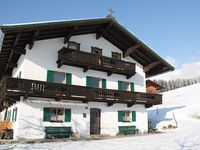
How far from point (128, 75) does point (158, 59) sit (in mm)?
3796

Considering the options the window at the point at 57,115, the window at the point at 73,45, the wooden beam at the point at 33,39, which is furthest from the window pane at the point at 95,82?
the wooden beam at the point at 33,39

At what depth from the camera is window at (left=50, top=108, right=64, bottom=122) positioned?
1925cm

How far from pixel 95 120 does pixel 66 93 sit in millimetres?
4494

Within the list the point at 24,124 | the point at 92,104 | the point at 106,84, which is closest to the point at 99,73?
the point at 106,84

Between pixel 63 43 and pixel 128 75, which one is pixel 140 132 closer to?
pixel 128 75

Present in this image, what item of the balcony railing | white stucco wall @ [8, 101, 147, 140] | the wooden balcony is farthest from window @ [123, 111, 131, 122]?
the wooden balcony

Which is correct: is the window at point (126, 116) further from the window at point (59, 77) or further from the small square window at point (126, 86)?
the window at point (59, 77)

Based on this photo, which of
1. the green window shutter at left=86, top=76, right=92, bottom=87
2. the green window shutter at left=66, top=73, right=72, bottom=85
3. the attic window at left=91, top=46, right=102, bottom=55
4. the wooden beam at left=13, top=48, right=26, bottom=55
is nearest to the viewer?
the wooden beam at left=13, top=48, right=26, bottom=55

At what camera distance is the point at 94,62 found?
70.7 ft

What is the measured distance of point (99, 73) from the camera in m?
23.0

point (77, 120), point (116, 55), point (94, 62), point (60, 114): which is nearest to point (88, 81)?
point (94, 62)

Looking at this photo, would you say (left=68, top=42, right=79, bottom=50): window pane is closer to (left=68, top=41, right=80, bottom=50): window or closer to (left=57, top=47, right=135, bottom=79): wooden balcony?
(left=68, top=41, right=80, bottom=50): window

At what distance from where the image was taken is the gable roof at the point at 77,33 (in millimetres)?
17828

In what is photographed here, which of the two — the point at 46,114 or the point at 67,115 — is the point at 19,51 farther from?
the point at 67,115
